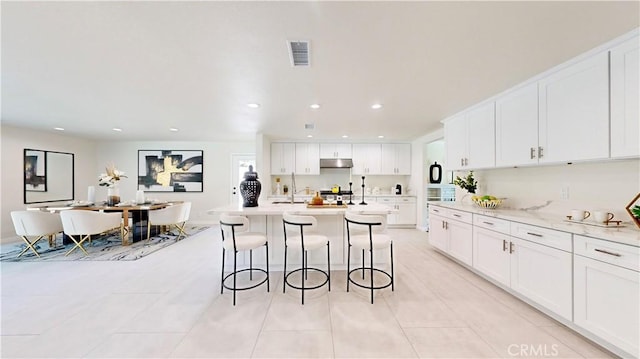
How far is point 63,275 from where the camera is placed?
10.0 feet

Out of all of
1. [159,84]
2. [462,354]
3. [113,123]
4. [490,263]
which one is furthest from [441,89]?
[113,123]

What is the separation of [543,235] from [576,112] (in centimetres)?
118

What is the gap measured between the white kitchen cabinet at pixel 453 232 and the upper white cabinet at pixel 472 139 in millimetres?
788

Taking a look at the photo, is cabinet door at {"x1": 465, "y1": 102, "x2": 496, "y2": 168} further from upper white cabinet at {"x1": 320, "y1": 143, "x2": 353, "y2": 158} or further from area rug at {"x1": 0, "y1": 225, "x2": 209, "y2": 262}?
area rug at {"x1": 0, "y1": 225, "x2": 209, "y2": 262}

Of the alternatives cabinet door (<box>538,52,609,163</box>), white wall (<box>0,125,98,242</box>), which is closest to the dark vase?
cabinet door (<box>538,52,609,163</box>)

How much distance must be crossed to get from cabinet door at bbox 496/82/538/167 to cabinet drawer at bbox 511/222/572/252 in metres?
0.81

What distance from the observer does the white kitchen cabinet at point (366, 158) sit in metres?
6.23

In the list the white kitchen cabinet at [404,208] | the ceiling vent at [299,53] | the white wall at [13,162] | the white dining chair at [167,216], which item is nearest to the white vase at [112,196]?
the white dining chair at [167,216]

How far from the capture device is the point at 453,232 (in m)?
3.36

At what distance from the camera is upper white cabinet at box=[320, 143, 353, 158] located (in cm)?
619

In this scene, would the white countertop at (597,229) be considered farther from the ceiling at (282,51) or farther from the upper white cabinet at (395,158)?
the upper white cabinet at (395,158)

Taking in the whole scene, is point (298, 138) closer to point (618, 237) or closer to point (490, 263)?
point (490, 263)

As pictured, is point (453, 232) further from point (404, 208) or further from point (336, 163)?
point (336, 163)

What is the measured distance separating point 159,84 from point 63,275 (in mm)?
2869
